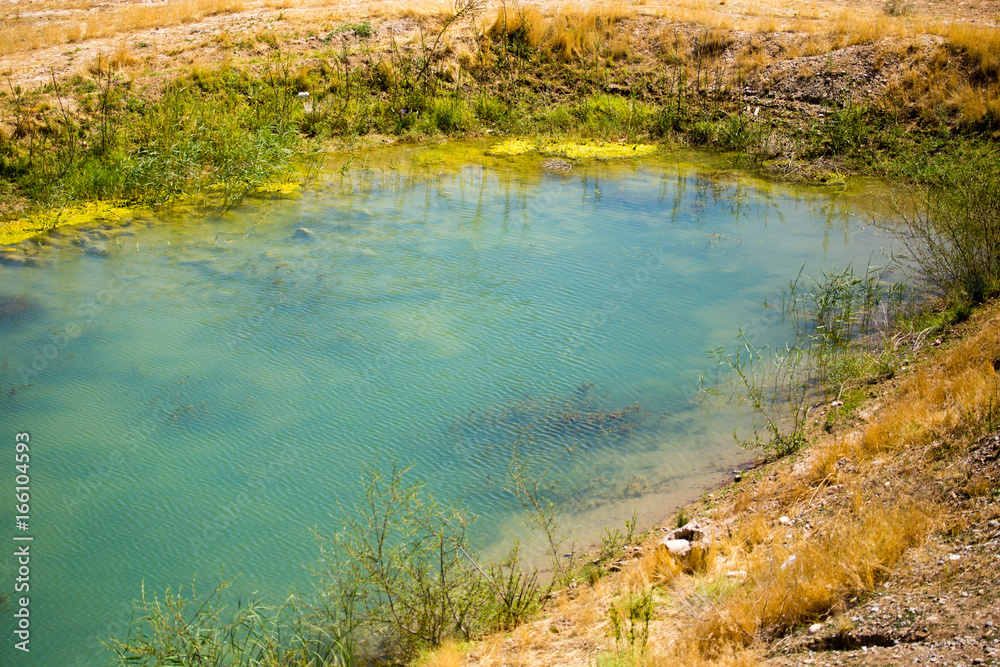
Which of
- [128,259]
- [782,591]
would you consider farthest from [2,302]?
[782,591]

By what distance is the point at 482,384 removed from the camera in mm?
6535

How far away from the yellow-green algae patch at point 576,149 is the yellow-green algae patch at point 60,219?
5.59 metres

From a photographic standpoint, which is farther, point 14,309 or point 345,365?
point 14,309

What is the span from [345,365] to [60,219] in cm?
502

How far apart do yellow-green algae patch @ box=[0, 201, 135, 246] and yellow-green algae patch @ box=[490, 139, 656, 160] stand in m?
5.59

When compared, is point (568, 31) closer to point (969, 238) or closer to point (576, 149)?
point (576, 149)

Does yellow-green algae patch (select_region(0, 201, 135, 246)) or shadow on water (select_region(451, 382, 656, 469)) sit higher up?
yellow-green algae patch (select_region(0, 201, 135, 246))

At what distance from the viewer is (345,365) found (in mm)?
6773

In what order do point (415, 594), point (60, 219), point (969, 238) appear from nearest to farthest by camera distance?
point (415, 594) < point (969, 238) < point (60, 219)

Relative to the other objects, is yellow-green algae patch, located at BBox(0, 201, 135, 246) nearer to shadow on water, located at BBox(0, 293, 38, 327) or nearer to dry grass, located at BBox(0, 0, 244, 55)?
shadow on water, located at BBox(0, 293, 38, 327)

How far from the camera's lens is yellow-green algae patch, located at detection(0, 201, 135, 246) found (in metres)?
9.11

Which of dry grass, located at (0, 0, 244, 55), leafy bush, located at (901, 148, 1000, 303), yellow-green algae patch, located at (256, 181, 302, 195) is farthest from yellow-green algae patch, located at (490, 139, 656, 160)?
dry grass, located at (0, 0, 244, 55)

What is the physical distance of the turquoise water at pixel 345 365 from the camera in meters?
5.01

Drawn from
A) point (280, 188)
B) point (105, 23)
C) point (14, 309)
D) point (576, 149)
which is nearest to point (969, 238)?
point (576, 149)
